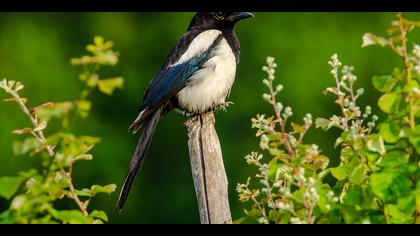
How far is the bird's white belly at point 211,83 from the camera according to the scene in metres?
4.75

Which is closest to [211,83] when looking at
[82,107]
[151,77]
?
[82,107]

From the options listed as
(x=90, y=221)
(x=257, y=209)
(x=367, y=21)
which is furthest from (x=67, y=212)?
(x=367, y=21)

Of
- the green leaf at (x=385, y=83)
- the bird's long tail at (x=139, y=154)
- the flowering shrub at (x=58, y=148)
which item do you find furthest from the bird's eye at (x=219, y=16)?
the flowering shrub at (x=58, y=148)

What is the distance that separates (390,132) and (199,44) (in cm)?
275

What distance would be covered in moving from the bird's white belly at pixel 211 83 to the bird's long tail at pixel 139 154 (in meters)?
0.16

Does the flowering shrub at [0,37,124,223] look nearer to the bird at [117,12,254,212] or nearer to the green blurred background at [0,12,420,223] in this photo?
the bird at [117,12,254,212]

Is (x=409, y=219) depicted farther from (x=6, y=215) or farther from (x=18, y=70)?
(x=18, y=70)

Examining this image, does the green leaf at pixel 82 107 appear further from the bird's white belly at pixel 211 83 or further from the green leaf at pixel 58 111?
the bird's white belly at pixel 211 83

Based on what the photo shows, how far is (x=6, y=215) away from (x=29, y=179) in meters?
0.10

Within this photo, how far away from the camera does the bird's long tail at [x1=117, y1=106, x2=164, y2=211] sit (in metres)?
3.61

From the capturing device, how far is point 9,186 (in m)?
2.08

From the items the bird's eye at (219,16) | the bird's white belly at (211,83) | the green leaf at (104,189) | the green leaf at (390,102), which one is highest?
the bird's eye at (219,16)

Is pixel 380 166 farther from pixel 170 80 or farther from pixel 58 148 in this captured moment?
pixel 170 80

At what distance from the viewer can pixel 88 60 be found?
203 centimetres
